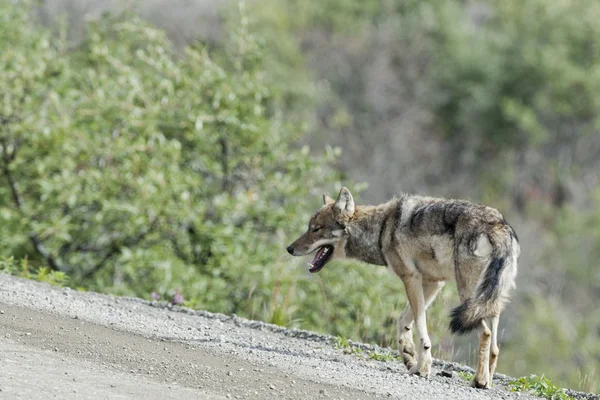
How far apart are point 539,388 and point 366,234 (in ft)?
6.85

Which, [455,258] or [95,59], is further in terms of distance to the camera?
[95,59]

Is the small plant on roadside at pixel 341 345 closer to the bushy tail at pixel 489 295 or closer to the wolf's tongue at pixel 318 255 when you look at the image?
the wolf's tongue at pixel 318 255

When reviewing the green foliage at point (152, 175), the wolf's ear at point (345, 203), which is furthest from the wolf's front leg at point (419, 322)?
the green foliage at point (152, 175)

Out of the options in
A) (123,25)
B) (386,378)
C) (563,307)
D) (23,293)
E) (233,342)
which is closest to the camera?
(386,378)

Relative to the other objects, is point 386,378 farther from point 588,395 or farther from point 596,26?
point 596,26

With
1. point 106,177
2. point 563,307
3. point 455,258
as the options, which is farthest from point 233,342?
point 563,307

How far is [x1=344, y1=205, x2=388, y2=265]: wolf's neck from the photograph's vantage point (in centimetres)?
891

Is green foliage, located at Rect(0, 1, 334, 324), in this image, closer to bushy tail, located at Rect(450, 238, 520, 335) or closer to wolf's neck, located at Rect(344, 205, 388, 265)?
wolf's neck, located at Rect(344, 205, 388, 265)

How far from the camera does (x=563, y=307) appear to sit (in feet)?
101

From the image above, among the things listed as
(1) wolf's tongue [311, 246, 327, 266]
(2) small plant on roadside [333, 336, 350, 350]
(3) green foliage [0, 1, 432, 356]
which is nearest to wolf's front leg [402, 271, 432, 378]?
(2) small plant on roadside [333, 336, 350, 350]

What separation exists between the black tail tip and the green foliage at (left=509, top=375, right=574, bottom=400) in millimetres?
883

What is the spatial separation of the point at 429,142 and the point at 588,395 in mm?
31637

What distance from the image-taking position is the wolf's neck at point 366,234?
8914mm

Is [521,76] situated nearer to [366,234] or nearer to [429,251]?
[366,234]
